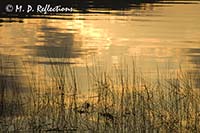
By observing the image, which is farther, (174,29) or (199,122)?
(174,29)

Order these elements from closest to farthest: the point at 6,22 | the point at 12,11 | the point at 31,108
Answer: the point at 31,108
the point at 6,22
the point at 12,11

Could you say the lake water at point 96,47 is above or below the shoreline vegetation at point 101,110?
below

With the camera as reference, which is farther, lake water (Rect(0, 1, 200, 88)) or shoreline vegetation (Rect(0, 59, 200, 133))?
lake water (Rect(0, 1, 200, 88))

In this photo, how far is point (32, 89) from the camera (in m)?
16.3

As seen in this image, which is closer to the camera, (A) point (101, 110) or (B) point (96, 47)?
(A) point (101, 110)

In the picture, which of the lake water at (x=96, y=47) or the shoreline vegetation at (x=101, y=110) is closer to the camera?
the shoreline vegetation at (x=101, y=110)

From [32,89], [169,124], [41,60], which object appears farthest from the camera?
[41,60]

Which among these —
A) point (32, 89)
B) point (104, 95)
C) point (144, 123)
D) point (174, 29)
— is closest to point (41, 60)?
point (32, 89)

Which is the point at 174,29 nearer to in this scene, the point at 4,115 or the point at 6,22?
the point at 6,22

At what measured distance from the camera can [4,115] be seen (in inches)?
546

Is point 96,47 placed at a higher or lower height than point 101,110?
lower

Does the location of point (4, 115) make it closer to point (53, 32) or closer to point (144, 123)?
point (144, 123)

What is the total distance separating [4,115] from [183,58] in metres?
13.5

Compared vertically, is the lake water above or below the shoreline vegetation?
below
